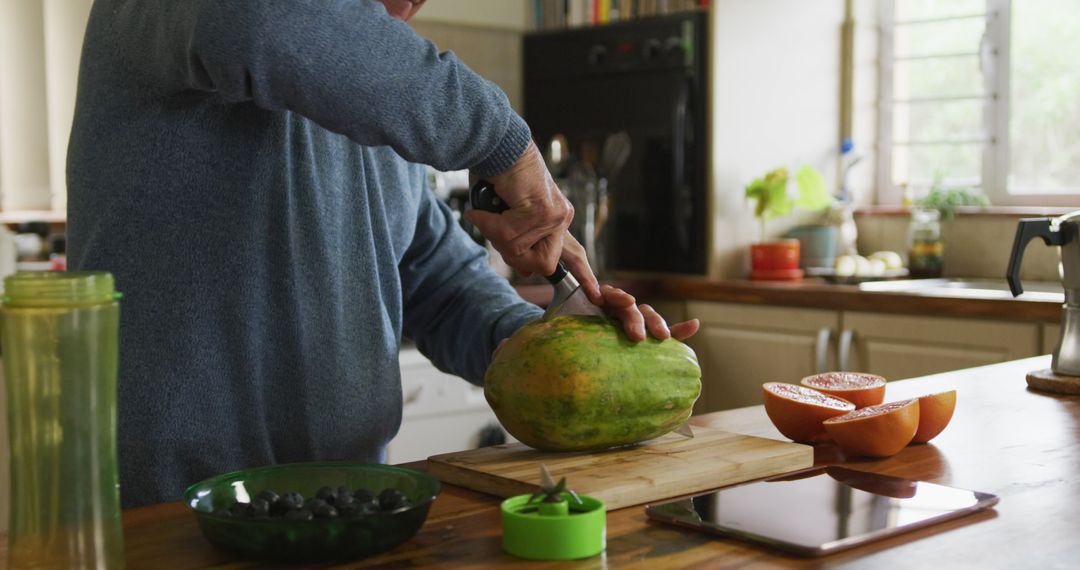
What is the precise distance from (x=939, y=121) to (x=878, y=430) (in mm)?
3106

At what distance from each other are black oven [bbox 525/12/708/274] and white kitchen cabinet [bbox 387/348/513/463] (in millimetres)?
974

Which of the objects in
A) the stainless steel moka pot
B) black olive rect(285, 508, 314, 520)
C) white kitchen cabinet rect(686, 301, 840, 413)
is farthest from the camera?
white kitchen cabinet rect(686, 301, 840, 413)

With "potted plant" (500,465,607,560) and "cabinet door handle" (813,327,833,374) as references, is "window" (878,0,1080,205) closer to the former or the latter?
"cabinet door handle" (813,327,833,374)

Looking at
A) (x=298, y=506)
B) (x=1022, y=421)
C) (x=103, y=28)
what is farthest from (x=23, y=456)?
(x=1022, y=421)

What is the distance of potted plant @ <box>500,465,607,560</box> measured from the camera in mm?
896

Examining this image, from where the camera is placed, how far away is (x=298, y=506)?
903 millimetres

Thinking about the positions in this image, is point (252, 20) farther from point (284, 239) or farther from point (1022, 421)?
point (1022, 421)

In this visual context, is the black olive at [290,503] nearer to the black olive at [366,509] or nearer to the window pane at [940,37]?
the black olive at [366,509]

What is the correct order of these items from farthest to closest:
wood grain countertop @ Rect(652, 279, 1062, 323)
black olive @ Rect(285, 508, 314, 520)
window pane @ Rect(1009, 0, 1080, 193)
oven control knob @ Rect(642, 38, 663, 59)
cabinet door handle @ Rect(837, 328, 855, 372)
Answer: oven control knob @ Rect(642, 38, 663, 59), window pane @ Rect(1009, 0, 1080, 193), cabinet door handle @ Rect(837, 328, 855, 372), wood grain countertop @ Rect(652, 279, 1062, 323), black olive @ Rect(285, 508, 314, 520)

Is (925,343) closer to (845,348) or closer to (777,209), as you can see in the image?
(845,348)

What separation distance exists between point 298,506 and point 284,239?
1.75 ft

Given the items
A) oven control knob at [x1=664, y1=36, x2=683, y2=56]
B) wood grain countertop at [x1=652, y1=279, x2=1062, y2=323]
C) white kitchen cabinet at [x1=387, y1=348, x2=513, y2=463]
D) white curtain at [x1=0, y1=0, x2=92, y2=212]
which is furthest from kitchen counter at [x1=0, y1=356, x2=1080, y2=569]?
white curtain at [x1=0, y1=0, x2=92, y2=212]

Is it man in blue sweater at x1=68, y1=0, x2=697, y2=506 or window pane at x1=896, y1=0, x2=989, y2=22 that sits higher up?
window pane at x1=896, y1=0, x2=989, y2=22

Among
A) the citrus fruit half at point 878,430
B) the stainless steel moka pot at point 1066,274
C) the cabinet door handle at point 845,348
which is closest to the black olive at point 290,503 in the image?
the citrus fruit half at point 878,430
